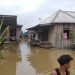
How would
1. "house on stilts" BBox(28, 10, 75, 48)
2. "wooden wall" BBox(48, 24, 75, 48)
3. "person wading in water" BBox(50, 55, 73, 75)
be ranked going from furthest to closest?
"wooden wall" BBox(48, 24, 75, 48) < "house on stilts" BBox(28, 10, 75, 48) < "person wading in water" BBox(50, 55, 73, 75)

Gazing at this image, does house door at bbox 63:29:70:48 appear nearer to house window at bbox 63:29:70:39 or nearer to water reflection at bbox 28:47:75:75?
house window at bbox 63:29:70:39

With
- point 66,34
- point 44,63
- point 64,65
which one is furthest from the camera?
point 66,34

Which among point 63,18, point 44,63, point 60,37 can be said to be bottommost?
point 44,63

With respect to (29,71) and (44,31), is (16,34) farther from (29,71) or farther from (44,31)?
(29,71)

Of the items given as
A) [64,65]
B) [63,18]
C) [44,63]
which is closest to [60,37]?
[63,18]

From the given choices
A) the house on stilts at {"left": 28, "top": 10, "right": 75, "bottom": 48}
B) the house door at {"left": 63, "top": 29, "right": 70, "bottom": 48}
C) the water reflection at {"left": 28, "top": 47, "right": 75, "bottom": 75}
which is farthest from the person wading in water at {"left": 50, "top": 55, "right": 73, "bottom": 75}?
the house door at {"left": 63, "top": 29, "right": 70, "bottom": 48}

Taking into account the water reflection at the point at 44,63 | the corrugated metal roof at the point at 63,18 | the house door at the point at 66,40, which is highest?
the corrugated metal roof at the point at 63,18

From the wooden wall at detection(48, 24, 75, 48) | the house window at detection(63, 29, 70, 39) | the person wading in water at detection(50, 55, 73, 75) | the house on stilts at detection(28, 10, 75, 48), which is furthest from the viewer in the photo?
the house window at detection(63, 29, 70, 39)

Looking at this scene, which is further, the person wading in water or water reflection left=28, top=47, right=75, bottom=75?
water reflection left=28, top=47, right=75, bottom=75

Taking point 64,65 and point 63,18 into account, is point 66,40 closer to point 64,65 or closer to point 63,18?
point 63,18

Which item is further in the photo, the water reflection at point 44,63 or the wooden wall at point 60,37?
the wooden wall at point 60,37

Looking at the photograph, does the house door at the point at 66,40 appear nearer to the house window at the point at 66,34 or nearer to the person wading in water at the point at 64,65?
the house window at the point at 66,34

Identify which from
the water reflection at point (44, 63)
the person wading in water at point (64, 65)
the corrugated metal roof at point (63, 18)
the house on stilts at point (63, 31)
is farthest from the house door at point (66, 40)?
the person wading in water at point (64, 65)

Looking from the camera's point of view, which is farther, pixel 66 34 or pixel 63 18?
pixel 63 18
